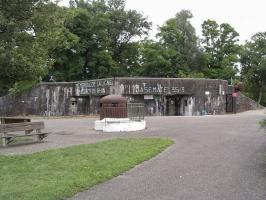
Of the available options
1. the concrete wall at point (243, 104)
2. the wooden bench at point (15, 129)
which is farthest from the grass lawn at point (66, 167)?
the concrete wall at point (243, 104)

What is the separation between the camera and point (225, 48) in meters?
64.9

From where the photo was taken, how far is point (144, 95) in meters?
40.3

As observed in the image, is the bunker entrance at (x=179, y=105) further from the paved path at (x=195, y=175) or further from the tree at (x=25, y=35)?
the paved path at (x=195, y=175)

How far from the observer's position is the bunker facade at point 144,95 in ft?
131

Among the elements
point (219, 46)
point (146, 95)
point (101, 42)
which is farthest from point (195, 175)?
point (219, 46)

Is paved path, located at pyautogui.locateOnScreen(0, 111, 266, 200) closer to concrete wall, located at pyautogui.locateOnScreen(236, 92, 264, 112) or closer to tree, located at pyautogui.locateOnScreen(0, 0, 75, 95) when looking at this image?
tree, located at pyautogui.locateOnScreen(0, 0, 75, 95)

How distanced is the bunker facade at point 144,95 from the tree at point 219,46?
21621 millimetres

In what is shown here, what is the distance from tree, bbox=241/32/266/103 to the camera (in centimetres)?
5641

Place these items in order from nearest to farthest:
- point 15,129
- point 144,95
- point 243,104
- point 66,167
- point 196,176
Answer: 1. point 196,176
2. point 66,167
3. point 15,129
4. point 144,95
5. point 243,104

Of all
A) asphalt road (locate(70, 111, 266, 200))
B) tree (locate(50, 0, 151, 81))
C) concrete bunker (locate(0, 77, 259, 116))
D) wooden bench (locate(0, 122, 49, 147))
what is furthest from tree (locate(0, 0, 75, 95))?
tree (locate(50, 0, 151, 81))

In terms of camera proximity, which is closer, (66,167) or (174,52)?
(66,167)

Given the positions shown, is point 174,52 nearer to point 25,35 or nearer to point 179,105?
point 179,105

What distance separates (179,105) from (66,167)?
3198 centimetres

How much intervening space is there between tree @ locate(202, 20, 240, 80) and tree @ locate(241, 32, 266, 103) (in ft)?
11.1
